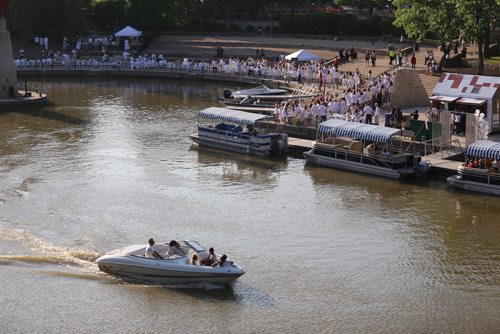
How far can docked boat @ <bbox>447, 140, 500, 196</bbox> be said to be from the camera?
138 feet

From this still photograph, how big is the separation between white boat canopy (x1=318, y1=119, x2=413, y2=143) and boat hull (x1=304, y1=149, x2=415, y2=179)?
1222mm

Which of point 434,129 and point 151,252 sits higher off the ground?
point 434,129

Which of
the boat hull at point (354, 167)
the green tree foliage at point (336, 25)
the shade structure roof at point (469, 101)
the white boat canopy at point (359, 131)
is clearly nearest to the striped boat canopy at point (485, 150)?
the boat hull at point (354, 167)

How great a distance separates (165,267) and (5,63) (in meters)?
36.7

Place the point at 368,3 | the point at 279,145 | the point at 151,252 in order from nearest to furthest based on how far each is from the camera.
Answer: the point at 151,252, the point at 279,145, the point at 368,3

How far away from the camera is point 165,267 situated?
31.9 m

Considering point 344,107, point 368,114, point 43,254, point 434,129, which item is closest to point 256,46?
point 344,107

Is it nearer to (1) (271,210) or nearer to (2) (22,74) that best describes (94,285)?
(1) (271,210)

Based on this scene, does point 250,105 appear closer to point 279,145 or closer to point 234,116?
point 234,116

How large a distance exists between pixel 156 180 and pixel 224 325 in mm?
16949

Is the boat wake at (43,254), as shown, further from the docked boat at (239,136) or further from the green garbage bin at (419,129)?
the green garbage bin at (419,129)

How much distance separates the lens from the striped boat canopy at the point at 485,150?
42.0 metres

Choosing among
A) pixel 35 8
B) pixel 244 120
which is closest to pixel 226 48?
pixel 35 8

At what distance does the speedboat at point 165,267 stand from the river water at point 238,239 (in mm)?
351
